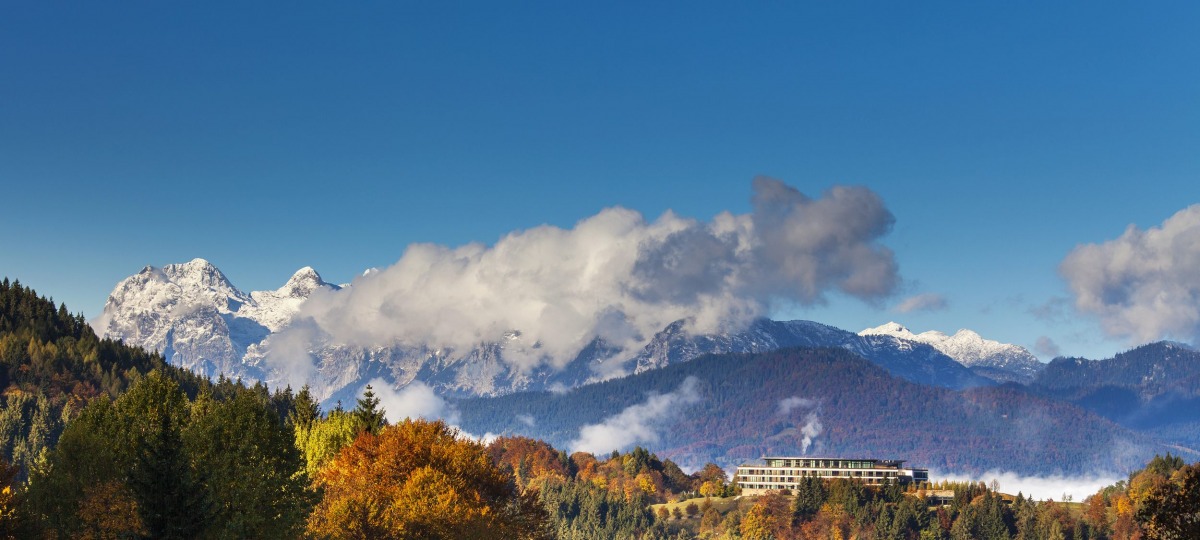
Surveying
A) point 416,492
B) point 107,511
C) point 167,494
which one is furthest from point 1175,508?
point 107,511

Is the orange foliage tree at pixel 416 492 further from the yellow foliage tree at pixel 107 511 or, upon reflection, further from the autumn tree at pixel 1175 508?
the autumn tree at pixel 1175 508

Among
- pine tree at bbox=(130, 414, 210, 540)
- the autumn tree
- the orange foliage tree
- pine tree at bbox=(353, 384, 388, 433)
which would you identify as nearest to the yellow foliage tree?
pine tree at bbox=(130, 414, 210, 540)

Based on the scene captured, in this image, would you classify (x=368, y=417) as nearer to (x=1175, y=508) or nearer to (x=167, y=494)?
(x=167, y=494)

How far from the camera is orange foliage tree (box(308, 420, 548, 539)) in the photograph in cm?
13512

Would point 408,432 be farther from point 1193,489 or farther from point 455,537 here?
point 1193,489

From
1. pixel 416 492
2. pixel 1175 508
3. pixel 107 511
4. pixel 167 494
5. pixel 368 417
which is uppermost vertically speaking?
pixel 368 417

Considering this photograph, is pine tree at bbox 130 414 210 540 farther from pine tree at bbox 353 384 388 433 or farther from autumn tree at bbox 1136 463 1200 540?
pine tree at bbox 353 384 388 433

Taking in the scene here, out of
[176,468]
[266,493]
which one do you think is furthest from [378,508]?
[176,468]

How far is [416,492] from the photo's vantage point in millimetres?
140375

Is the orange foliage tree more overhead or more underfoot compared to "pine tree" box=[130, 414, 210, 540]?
more overhead

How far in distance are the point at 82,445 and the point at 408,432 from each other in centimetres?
4225

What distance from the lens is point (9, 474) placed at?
125 m

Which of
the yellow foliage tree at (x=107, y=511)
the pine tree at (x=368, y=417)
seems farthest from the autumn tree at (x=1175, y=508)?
the pine tree at (x=368, y=417)

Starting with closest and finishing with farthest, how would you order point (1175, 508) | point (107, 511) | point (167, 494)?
1. point (1175, 508)
2. point (167, 494)
3. point (107, 511)
